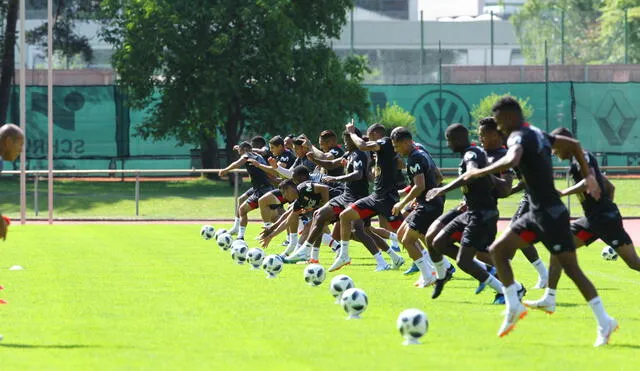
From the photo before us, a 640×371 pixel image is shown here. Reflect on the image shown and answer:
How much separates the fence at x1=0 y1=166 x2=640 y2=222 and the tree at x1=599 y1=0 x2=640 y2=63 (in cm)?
2732

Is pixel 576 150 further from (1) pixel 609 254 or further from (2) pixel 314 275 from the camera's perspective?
(1) pixel 609 254

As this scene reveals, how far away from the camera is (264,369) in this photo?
912 centimetres

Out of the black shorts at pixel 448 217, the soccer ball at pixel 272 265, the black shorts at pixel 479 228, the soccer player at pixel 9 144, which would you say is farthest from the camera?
the soccer ball at pixel 272 265

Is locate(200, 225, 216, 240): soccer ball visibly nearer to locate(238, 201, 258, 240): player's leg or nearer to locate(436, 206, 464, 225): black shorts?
locate(238, 201, 258, 240): player's leg

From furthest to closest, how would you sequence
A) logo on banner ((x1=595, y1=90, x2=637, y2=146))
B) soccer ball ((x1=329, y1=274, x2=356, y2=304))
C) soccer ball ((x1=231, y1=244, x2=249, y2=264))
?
1. logo on banner ((x1=595, y1=90, x2=637, y2=146))
2. soccer ball ((x1=231, y1=244, x2=249, y2=264))
3. soccer ball ((x1=329, y1=274, x2=356, y2=304))

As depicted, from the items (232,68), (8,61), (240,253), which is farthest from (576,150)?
(8,61)

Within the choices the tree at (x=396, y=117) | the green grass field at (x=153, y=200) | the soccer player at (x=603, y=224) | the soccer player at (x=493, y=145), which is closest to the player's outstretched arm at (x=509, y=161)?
the soccer player at (x=493, y=145)

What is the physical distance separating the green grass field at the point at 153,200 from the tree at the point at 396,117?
460cm

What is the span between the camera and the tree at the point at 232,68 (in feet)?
139

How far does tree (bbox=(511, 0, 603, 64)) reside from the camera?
263 ft

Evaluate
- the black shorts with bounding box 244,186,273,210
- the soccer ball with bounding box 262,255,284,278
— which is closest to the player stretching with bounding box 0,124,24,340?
the soccer ball with bounding box 262,255,284,278

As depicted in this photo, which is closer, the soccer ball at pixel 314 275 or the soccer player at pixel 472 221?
the soccer player at pixel 472 221

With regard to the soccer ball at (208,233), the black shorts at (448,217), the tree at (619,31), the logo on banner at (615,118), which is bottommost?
the soccer ball at (208,233)

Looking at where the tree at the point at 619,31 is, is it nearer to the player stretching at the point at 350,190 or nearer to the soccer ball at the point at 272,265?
the player stretching at the point at 350,190
